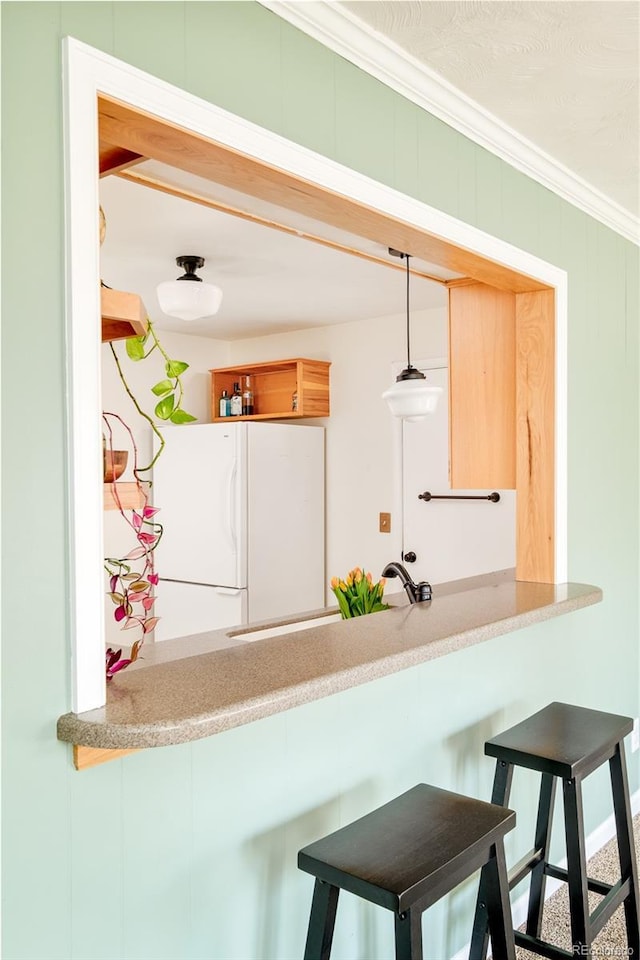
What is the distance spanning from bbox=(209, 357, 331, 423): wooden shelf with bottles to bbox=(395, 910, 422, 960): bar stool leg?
3.35m

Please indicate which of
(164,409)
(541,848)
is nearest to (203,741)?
(164,409)

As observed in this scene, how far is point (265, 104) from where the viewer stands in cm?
146

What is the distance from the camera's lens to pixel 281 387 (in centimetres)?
475

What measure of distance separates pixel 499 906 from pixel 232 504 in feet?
9.42

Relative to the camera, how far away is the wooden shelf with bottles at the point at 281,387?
14.5 ft

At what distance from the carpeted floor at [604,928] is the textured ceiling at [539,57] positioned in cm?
238

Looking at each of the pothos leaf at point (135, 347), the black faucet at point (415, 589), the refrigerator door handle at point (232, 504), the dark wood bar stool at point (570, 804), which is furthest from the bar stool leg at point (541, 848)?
the refrigerator door handle at point (232, 504)

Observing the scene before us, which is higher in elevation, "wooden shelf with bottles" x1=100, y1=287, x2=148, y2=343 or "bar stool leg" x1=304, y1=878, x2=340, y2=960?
"wooden shelf with bottles" x1=100, y1=287, x2=148, y2=343

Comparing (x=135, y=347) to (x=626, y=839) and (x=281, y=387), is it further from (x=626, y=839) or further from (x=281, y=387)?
(x=281, y=387)

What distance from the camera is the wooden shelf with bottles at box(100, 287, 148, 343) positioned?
1251 millimetres

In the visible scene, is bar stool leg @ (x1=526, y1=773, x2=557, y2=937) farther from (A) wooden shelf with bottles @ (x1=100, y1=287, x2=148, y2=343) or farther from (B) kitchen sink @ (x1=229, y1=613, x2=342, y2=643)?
(A) wooden shelf with bottles @ (x1=100, y1=287, x2=148, y2=343)

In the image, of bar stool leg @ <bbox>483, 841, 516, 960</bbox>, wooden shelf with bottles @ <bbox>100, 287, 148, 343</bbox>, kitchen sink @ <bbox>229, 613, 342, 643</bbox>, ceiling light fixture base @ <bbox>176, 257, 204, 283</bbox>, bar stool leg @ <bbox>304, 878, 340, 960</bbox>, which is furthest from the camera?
ceiling light fixture base @ <bbox>176, 257, 204, 283</bbox>

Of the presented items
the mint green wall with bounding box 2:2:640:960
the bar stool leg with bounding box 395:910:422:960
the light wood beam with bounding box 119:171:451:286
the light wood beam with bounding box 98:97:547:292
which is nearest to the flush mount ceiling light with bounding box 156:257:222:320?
the light wood beam with bounding box 119:171:451:286

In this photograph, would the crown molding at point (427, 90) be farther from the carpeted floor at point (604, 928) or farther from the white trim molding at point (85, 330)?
the carpeted floor at point (604, 928)
